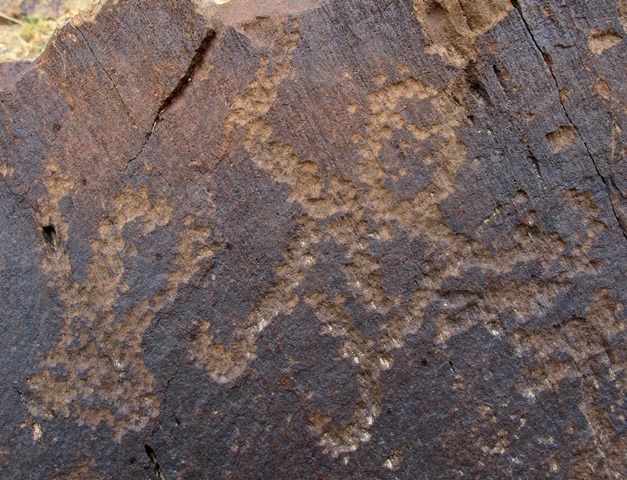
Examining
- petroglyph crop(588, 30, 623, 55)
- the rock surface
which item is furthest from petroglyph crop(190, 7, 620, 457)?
petroglyph crop(588, 30, 623, 55)

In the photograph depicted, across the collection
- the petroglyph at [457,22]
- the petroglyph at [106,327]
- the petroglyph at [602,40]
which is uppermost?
the petroglyph at [457,22]

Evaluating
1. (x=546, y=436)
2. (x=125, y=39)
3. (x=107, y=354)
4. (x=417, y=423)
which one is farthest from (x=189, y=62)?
(x=546, y=436)

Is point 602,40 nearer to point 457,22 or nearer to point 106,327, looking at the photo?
point 457,22

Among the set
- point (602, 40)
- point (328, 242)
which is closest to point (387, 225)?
point (328, 242)

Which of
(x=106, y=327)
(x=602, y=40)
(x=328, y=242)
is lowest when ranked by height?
(x=106, y=327)

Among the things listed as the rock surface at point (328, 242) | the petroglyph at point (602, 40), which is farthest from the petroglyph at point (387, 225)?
the petroglyph at point (602, 40)

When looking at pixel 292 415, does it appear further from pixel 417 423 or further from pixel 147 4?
pixel 147 4

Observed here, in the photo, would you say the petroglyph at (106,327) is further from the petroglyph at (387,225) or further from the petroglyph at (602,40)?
the petroglyph at (602,40)

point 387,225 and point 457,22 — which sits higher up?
point 457,22
